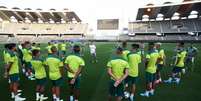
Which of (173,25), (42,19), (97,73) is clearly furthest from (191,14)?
(97,73)

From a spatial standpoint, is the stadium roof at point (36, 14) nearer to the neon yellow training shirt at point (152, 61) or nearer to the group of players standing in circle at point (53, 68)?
the group of players standing in circle at point (53, 68)

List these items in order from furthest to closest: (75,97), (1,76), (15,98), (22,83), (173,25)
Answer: (173,25), (1,76), (22,83), (15,98), (75,97)

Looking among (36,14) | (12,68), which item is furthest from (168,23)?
(12,68)

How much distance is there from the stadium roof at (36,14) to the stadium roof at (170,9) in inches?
799

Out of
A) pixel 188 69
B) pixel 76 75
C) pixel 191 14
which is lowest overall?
pixel 188 69

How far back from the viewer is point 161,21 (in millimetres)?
67750

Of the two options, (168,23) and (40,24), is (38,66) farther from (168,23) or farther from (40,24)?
(40,24)

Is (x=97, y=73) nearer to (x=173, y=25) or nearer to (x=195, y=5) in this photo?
(x=195, y=5)

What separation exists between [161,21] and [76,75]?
6096 cm

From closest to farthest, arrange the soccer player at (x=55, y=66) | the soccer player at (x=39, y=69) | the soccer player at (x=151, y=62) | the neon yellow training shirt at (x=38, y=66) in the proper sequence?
the soccer player at (x=55, y=66) < the soccer player at (x=39, y=69) < the neon yellow training shirt at (x=38, y=66) < the soccer player at (x=151, y=62)

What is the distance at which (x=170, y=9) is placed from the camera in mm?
56531

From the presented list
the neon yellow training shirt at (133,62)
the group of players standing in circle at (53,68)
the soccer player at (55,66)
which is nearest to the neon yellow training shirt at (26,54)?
the group of players standing in circle at (53,68)

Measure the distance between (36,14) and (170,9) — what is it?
36.1 m

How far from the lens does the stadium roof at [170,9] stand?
52469 millimetres
